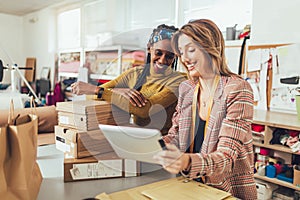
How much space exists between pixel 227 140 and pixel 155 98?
26 centimetres

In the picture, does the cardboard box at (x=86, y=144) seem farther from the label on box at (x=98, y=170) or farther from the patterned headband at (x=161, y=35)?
the patterned headband at (x=161, y=35)

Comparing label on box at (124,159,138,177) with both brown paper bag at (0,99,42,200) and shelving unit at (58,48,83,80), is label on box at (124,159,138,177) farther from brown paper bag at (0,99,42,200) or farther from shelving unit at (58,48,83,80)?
shelving unit at (58,48,83,80)

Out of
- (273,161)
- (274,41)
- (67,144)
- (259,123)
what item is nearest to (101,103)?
(67,144)

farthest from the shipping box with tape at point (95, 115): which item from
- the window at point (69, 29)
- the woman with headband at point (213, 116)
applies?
the window at point (69, 29)

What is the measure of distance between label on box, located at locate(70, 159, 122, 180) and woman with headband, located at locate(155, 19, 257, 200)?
0.24m

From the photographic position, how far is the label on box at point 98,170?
92 cm

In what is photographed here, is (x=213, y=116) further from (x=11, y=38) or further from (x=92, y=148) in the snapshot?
(x=11, y=38)

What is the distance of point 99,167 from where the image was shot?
36.6 inches

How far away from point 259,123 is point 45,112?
1.31m

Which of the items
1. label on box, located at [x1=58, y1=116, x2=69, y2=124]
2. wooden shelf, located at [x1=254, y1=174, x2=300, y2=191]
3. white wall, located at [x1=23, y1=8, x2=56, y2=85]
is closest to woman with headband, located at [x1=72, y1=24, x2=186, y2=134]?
label on box, located at [x1=58, y1=116, x2=69, y2=124]

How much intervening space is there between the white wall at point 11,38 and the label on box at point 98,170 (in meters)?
4.68

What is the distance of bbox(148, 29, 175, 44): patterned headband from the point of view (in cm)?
84

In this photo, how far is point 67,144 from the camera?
991 millimetres

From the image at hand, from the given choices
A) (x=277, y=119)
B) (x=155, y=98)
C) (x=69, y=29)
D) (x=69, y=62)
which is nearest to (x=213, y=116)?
(x=155, y=98)
